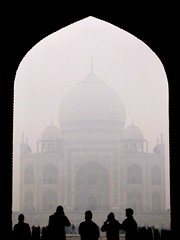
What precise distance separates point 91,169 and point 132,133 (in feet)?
10.9

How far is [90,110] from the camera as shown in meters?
34.4

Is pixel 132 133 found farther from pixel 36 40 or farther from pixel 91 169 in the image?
pixel 36 40

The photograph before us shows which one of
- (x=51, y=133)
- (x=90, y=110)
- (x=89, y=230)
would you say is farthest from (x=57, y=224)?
(x=51, y=133)

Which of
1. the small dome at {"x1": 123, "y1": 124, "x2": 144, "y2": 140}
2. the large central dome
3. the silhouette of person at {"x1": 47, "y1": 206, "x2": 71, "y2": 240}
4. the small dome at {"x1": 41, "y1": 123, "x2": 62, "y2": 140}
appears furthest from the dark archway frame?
the small dome at {"x1": 123, "y1": 124, "x2": 144, "y2": 140}

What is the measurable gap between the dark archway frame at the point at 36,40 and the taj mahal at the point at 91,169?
25450 millimetres

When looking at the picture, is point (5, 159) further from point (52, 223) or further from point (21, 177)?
point (21, 177)

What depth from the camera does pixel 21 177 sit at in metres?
34.3

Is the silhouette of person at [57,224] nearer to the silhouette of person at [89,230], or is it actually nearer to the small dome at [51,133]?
the silhouette of person at [89,230]

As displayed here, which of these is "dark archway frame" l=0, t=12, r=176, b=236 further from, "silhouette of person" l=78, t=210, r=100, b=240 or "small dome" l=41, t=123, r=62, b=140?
"small dome" l=41, t=123, r=62, b=140

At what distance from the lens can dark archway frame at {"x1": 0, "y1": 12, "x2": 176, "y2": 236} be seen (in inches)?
244

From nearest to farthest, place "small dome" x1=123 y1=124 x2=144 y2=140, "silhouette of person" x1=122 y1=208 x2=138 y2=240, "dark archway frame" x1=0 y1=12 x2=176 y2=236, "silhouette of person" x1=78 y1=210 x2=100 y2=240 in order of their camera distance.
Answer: "silhouette of person" x1=78 y1=210 x2=100 y2=240 → "silhouette of person" x1=122 y1=208 x2=138 y2=240 → "dark archway frame" x1=0 y1=12 x2=176 y2=236 → "small dome" x1=123 y1=124 x2=144 y2=140

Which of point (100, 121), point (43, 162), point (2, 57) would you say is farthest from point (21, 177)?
point (2, 57)

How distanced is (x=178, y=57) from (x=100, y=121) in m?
28.1

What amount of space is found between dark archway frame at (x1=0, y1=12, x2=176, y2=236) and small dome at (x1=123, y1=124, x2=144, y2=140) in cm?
2832
